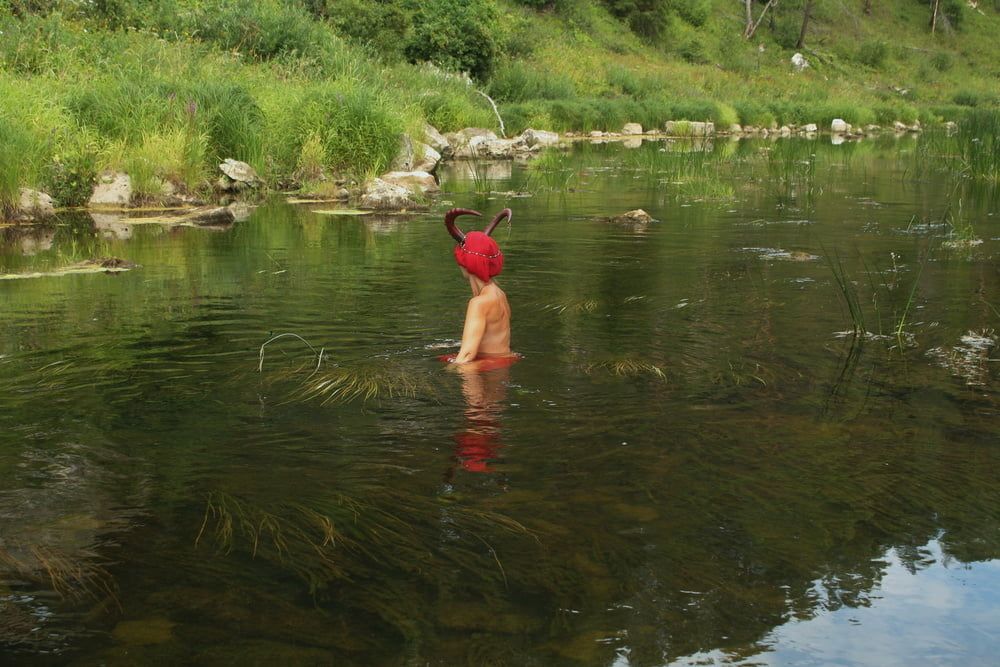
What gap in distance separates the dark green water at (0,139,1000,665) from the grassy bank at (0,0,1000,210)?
5.98 meters

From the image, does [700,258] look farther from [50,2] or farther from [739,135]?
[739,135]

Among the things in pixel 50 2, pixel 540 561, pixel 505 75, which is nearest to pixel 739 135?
pixel 505 75

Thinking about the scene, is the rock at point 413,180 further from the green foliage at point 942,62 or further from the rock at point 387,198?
the green foliage at point 942,62

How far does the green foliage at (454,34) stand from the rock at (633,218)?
19502 mm

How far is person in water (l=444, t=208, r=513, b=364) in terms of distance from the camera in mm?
6336

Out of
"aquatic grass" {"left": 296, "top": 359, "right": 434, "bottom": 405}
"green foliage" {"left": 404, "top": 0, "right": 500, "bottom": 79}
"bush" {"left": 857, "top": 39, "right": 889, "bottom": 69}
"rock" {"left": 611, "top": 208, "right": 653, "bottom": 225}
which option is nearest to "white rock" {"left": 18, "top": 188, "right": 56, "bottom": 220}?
"rock" {"left": 611, "top": 208, "right": 653, "bottom": 225}

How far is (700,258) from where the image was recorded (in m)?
10.8

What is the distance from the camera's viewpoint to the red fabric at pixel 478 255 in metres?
6.33

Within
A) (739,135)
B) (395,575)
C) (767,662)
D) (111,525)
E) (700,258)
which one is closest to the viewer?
(767,662)

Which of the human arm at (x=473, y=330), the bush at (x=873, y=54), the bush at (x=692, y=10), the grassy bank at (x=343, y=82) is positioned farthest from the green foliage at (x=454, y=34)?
the bush at (x=873, y=54)

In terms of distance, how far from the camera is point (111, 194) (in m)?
14.6

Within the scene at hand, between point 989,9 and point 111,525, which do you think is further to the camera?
point 989,9

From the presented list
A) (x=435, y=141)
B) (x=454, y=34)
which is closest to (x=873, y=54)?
(x=454, y=34)

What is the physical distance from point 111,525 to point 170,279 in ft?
19.1
